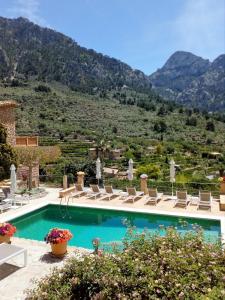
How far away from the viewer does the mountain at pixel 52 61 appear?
264ft

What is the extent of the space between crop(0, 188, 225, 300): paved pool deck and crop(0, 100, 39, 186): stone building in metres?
1.44

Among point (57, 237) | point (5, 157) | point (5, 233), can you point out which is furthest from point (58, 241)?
point (5, 157)

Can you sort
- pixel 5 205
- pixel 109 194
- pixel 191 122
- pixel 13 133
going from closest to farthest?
pixel 5 205 → pixel 109 194 → pixel 13 133 → pixel 191 122

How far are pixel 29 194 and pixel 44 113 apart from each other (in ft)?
127

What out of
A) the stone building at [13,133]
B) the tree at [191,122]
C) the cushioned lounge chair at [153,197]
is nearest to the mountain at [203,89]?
the tree at [191,122]

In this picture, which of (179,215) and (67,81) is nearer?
(179,215)

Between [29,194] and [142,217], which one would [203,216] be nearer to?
[142,217]

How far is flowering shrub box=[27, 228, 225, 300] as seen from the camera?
4566 mm

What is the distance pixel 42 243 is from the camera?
31.1 ft

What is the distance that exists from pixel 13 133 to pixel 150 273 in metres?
14.4

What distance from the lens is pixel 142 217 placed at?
13.2m

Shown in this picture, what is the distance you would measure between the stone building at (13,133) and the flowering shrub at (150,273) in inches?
505

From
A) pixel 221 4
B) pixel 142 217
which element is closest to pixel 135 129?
pixel 221 4

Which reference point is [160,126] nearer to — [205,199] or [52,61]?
[52,61]
